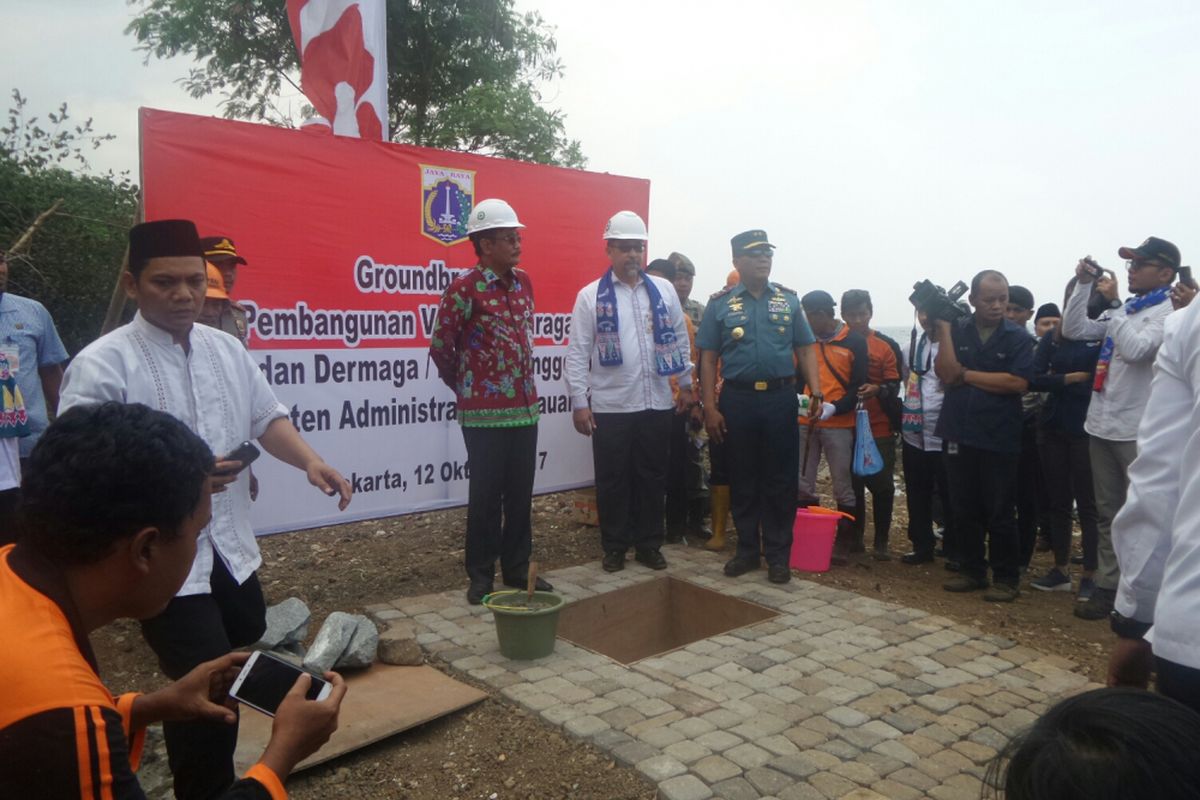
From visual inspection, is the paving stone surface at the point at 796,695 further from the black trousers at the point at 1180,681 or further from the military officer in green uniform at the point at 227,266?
the military officer in green uniform at the point at 227,266

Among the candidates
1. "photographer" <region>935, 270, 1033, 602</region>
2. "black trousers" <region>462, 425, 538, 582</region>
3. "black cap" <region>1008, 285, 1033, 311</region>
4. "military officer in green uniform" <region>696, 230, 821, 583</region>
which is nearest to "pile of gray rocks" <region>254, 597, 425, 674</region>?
"black trousers" <region>462, 425, 538, 582</region>

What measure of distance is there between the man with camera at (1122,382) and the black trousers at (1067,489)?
0.44 m

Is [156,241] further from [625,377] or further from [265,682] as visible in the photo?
[625,377]

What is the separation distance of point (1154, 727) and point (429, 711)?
307 cm

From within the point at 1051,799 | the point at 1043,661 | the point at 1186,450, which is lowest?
the point at 1043,661

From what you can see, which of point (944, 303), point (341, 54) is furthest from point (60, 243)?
point (944, 303)

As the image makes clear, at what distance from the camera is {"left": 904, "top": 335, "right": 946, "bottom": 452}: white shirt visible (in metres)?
5.95

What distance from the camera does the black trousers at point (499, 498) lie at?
4.97 m

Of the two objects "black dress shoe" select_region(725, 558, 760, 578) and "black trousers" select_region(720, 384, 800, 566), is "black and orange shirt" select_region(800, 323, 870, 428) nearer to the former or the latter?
"black trousers" select_region(720, 384, 800, 566)

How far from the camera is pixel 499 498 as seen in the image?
16.6 feet

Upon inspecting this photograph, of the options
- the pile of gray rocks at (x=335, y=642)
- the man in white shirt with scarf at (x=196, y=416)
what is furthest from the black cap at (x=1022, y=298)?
the man in white shirt with scarf at (x=196, y=416)

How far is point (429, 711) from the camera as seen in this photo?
3643mm

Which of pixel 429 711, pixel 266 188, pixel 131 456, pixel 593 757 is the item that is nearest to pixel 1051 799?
pixel 131 456

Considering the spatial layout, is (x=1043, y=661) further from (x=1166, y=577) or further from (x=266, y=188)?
(x=266, y=188)
